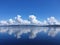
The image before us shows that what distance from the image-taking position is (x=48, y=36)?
3.14m

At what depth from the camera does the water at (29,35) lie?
10.0 feet

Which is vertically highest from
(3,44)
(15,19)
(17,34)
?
(15,19)

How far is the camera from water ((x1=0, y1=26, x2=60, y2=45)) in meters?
3.06

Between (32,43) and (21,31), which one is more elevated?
(21,31)

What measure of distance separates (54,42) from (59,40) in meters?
0.15

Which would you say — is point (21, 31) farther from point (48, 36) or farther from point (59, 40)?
point (59, 40)

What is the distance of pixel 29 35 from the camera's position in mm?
3166

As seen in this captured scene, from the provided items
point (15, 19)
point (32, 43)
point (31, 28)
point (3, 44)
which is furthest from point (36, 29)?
point (3, 44)

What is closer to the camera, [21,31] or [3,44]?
[3,44]

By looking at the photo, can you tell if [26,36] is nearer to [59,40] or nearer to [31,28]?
[31,28]

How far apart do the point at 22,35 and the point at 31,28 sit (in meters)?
0.25

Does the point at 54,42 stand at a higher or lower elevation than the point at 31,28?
lower

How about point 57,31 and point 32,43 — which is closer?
point 32,43

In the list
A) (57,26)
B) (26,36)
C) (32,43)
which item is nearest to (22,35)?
(26,36)
